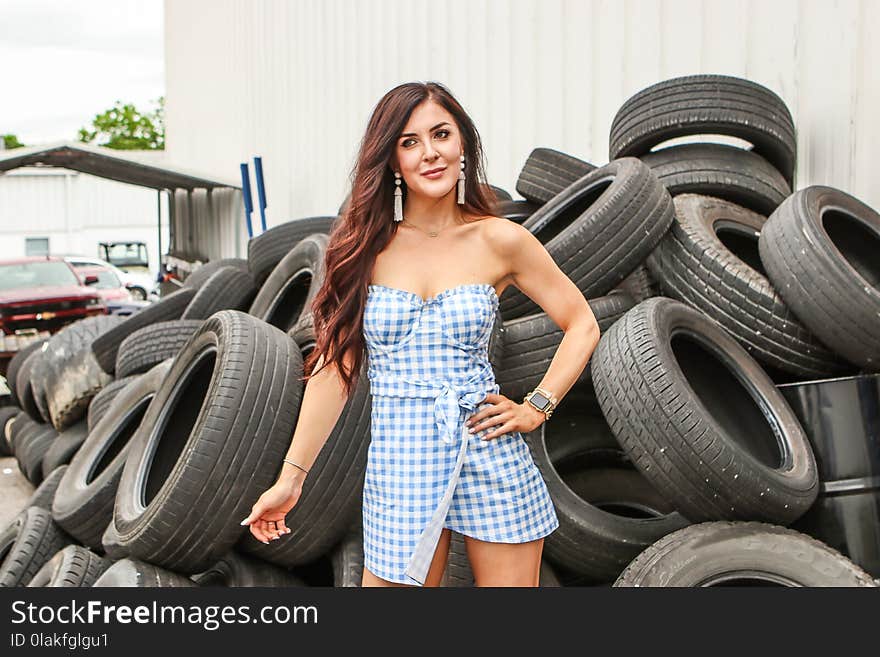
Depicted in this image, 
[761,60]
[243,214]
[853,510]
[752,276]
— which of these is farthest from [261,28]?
[853,510]

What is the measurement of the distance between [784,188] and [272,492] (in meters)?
3.82

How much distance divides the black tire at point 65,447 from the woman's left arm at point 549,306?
4686 millimetres

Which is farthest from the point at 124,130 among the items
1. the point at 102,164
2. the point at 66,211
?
the point at 102,164

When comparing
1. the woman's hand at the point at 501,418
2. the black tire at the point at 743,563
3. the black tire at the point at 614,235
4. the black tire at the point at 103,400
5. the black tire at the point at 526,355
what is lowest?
the black tire at the point at 103,400

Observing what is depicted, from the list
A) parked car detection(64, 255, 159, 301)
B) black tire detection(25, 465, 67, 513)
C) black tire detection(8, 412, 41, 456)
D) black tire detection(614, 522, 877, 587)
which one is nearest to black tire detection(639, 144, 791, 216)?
black tire detection(614, 522, 877, 587)

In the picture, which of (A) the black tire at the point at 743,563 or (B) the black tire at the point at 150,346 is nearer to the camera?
(A) the black tire at the point at 743,563

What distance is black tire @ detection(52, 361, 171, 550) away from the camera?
4.50 m

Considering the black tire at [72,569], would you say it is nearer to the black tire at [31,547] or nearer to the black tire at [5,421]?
the black tire at [31,547]

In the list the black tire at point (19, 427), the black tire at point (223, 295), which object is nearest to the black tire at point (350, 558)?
the black tire at point (223, 295)

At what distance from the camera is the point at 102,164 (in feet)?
58.1

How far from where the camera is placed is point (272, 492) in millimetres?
2379

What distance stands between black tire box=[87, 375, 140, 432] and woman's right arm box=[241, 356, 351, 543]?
146 inches

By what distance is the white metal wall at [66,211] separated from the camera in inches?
1394

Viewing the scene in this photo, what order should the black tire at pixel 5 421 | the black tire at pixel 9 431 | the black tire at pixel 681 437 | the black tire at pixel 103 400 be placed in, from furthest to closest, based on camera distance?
the black tire at pixel 5 421 < the black tire at pixel 9 431 < the black tire at pixel 103 400 < the black tire at pixel 681 437
